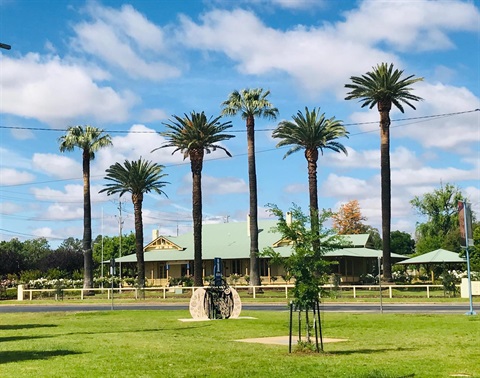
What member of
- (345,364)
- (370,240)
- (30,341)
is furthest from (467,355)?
(370,240)

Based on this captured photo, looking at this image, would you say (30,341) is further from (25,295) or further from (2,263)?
(2,263)

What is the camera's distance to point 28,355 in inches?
692

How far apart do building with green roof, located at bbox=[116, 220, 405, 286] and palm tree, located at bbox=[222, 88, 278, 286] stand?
263 inches

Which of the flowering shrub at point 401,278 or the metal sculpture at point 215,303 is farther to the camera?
the flowering shrub at point 401,278

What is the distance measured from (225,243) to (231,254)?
615 centimetres

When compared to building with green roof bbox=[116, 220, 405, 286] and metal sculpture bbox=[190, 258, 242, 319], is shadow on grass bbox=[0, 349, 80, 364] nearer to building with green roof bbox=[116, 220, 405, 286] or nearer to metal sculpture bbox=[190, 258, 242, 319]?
metal sculpture bbox=[190, 258, 242, 319]

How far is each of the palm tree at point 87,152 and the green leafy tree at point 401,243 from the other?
80019 millimetres

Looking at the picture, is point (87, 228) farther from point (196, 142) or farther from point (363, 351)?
point (363, 351)

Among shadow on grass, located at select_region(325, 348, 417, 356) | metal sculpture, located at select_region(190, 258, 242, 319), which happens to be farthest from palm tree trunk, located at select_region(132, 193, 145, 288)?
shadow on grass, located at select_region(325, 348, 417, 356)

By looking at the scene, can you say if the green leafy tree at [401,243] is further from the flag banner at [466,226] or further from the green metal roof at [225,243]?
the flag banner at [466,226]

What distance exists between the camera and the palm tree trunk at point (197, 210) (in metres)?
61.5

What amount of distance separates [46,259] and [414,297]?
5841 centimetres

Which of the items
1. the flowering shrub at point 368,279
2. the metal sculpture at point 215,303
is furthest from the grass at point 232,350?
the flowering shrub at point 368,279

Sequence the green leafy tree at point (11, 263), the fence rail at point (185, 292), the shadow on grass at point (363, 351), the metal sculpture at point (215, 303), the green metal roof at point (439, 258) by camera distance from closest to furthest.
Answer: the shadow on grass at point (363, 351)
the metal sculpture at point (215, 303)
the fence rail at point (185, 292)
the green metal roof at point (439, 258)
the green leafy tree at point (11, 263)
